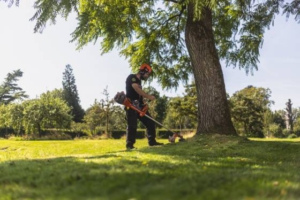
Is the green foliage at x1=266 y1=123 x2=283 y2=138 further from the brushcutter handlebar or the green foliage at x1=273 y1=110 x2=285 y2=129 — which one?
the brushcutter handlebar

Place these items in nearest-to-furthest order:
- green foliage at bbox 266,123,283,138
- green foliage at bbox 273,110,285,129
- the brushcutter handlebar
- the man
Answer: the brushcutter handlebar
the man
green foliage at bbox 266,123,283,138
green foliage at bbox 273,110,285,129

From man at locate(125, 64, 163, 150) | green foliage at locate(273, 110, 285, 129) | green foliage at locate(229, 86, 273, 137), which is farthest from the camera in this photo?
green foliage at locate(273, 110, 285, 129)

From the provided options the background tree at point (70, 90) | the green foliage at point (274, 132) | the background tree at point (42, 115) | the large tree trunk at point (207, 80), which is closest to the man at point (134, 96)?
the large tree trunk at point (207, 80)

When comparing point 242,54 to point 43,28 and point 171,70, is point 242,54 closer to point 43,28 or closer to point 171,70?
point 171,70

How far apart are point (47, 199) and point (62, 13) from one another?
21.2 feet

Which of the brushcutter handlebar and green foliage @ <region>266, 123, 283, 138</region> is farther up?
the brushcutter handlebar

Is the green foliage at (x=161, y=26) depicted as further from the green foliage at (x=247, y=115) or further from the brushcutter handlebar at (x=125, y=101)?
the green foliage at (x=247, y=115)

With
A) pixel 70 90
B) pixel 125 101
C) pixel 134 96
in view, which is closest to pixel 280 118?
pixel 70 90

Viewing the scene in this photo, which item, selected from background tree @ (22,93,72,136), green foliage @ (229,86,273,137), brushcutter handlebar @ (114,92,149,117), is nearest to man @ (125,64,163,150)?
brushcutter handlebar @ (114,92,149,117)

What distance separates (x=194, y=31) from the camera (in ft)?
28.6

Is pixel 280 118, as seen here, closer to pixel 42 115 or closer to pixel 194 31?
pixel 42 115

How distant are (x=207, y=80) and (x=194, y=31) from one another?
143 centimetres

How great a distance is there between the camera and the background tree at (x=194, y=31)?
7900mm

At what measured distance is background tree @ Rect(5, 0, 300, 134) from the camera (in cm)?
790
